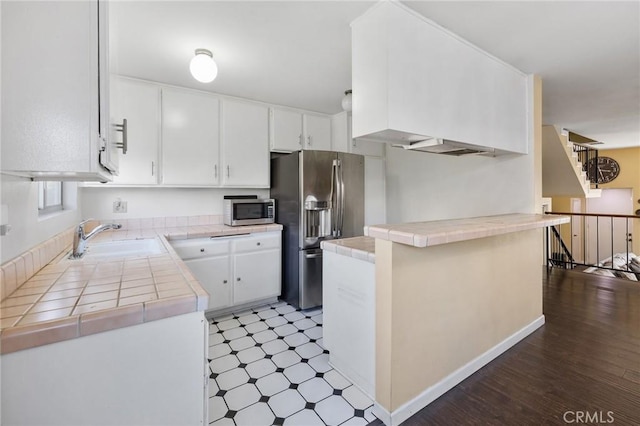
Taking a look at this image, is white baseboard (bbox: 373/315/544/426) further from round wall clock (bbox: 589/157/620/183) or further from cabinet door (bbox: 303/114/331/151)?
round wall clock (bbox: 589/157/620/183)

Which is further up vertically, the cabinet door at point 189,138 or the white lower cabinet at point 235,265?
the cabinet door at point 189,138

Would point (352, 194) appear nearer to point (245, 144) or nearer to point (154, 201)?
point (245, 144)

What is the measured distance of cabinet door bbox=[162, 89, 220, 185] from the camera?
2.88 meters

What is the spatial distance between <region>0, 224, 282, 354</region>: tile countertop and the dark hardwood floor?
1357 mm

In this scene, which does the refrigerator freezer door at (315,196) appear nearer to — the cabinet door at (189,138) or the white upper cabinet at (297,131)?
the white upper cabinet at (297,131)

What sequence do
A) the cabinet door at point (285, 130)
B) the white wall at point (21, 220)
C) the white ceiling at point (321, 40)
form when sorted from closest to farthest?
1. the white wall at point (21, 220)
2. the white ceiling at point (321, 40)
3. the cabinet door at point (285, 130)

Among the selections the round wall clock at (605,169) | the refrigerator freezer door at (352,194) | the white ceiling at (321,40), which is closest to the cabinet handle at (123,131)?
the white ceiling at (321,40)

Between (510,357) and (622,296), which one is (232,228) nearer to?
(510,357)

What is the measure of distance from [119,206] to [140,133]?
777 millimetres

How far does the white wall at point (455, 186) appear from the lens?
107 inches

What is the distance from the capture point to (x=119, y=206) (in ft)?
9.53

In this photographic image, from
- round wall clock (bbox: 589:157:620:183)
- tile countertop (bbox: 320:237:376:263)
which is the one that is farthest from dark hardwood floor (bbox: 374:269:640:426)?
round wall clock (bbox: 589:157:620:183)

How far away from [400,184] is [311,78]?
2.04 metres

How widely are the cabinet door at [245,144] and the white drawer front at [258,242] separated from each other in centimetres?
64
